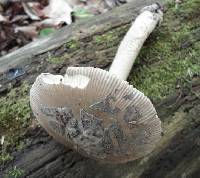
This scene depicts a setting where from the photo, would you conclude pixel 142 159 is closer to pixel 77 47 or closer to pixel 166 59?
pixel 166 59

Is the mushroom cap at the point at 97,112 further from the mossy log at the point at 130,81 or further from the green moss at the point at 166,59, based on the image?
the green moss at the point at 166,59

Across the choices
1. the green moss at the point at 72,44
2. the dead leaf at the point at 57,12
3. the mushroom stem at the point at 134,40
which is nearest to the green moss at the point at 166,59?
the mushroom stem at the point at 134,40

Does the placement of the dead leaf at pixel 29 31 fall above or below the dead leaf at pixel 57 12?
below

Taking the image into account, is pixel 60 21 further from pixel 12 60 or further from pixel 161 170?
pixel 161 170

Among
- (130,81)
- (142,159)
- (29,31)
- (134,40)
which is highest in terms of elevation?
(134,40)

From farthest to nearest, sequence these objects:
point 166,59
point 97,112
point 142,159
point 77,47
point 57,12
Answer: point 57,12, point 77,47, point 166,59, point 142,159, point 97,112

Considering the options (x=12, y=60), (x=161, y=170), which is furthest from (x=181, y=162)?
(x=12, y=60)

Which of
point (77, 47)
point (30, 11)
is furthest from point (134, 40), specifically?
point (30, 11)
